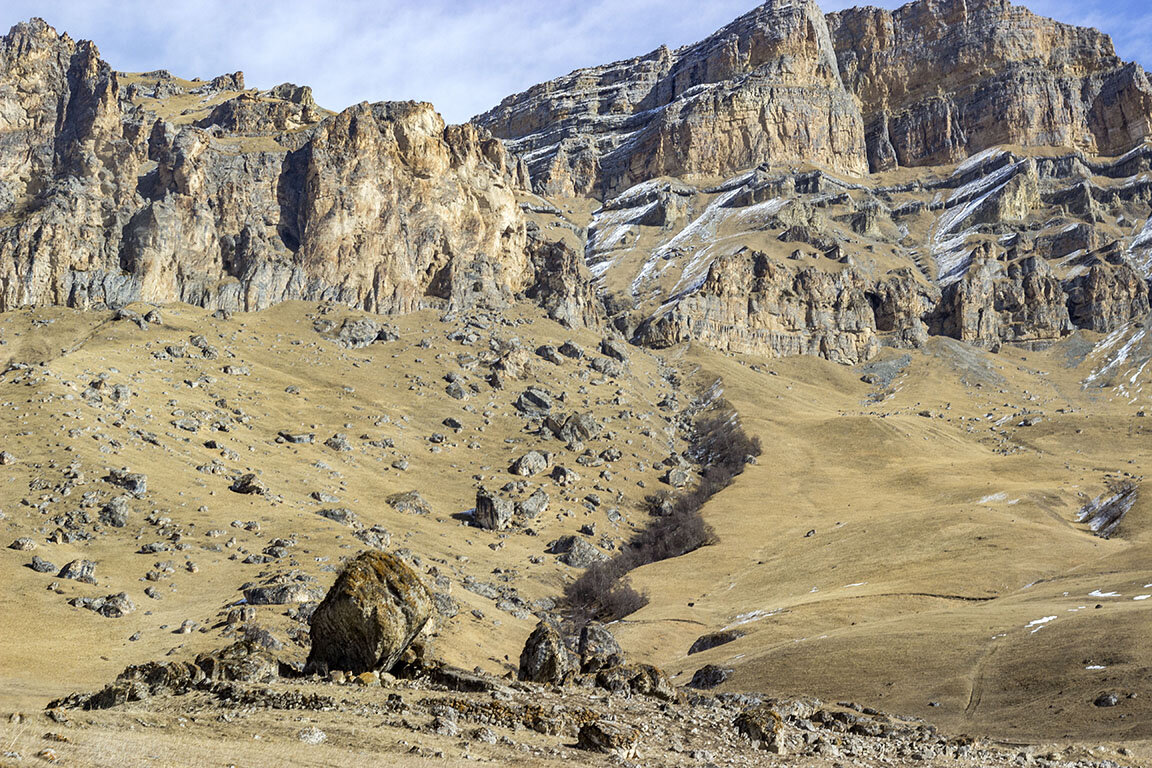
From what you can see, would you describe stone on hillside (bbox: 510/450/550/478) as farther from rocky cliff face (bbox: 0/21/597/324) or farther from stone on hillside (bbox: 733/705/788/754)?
stone on hillside (bbox: 733/705/788/754)

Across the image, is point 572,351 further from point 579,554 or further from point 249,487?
point 249,487

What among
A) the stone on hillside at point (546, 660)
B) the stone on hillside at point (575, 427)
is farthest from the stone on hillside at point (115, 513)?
the stone on hillside at point (575, 427)

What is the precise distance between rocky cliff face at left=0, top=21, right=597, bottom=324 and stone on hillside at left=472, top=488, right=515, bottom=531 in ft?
233

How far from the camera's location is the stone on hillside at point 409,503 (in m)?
90.9

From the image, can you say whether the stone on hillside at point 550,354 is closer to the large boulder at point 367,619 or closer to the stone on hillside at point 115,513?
the stone on hillside at point 115,513

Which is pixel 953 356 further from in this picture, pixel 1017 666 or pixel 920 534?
pixel 1017 666

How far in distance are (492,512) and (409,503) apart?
9019 millimetres

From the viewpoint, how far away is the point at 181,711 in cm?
1984

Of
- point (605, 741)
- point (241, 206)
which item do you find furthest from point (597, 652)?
point (241, 206)

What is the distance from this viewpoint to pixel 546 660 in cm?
3036

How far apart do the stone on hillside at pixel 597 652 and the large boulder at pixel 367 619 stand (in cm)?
813

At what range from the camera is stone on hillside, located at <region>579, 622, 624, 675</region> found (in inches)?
1304

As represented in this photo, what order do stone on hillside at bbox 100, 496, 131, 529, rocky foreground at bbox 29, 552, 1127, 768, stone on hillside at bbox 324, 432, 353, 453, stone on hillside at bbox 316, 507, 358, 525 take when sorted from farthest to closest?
stone on hillside at bbox 324, 432, 353, 453 < stone on hillside at bbox 316, 507, 358, 525 < stone on hillside at bbox 100, 496, 131, 529 < rocky foreground at bbox 29, 552, 1127, 768

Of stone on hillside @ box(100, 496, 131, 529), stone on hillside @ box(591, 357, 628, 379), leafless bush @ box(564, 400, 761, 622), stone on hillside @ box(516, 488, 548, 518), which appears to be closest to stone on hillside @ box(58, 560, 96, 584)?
stone on hillside @ box(100, 496, 131, 529)
